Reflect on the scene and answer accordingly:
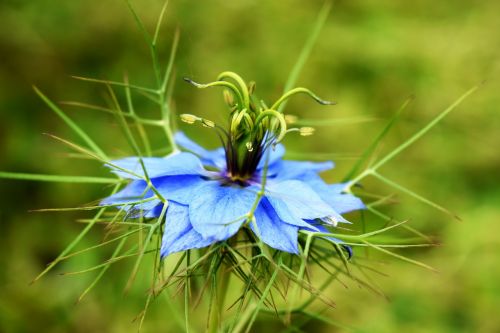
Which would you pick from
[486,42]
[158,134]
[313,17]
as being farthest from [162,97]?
[486,42]

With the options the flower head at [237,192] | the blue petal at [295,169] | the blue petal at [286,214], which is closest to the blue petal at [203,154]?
the flower head at [237,192]

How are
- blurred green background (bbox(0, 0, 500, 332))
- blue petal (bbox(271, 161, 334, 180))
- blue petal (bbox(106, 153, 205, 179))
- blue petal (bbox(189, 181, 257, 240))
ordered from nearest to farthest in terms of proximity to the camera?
blue petal (bbox(189, 181, 257, 240))
blue petal (bbox(106, 153, 205, 179))
blue petal (bbox(271, 161, 334, 180))
blurred green background (bbox(0, 0, 500, 332))

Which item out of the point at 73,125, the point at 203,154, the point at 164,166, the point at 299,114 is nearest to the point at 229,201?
the point at 164,166

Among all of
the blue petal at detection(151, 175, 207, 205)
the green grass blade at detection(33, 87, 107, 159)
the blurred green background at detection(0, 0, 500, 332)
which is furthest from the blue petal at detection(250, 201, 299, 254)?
the blurred green background at detection(0, 0, 500, 332)

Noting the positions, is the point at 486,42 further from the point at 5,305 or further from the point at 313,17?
the point at 5,305

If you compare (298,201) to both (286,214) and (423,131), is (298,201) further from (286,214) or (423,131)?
(423,131)

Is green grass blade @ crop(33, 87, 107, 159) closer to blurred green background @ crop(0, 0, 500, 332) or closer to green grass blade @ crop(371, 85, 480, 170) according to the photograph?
green grass blade @ crop(371, 85, 480, 170)

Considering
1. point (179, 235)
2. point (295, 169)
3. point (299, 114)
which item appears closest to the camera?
point (179, 235)
